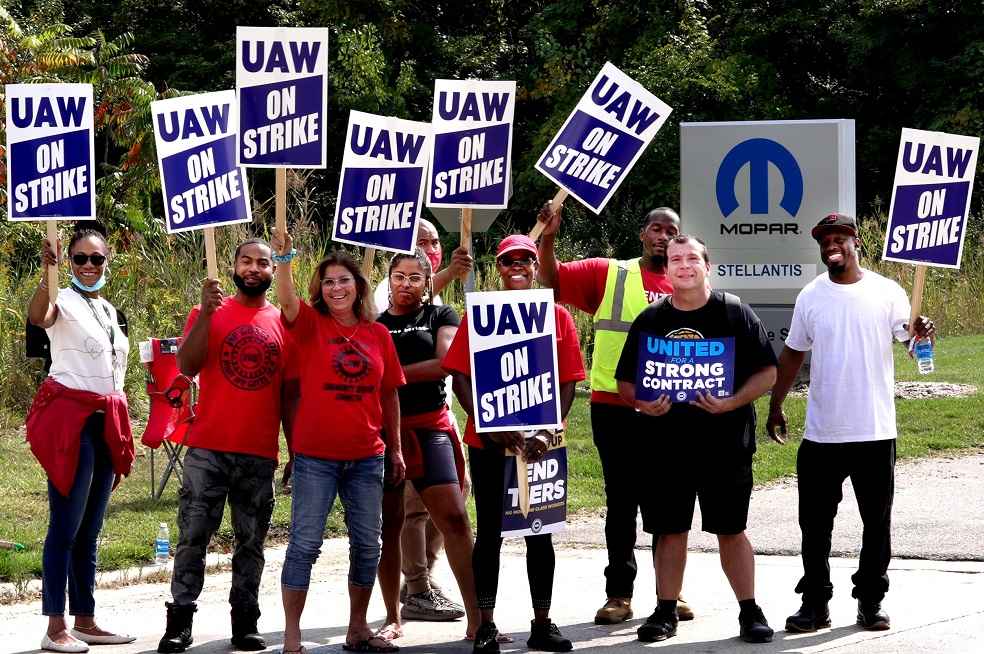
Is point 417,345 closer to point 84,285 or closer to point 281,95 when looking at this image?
point 281,95

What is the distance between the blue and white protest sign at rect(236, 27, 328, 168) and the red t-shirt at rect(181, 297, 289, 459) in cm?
88

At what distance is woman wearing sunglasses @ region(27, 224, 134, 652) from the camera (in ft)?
23.2

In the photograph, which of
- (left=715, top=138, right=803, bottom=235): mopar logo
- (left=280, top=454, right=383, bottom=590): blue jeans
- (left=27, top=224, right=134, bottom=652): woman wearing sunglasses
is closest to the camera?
(left=280, top=454, right=383, bottom=590): blue jeans

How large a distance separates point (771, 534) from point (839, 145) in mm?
6137

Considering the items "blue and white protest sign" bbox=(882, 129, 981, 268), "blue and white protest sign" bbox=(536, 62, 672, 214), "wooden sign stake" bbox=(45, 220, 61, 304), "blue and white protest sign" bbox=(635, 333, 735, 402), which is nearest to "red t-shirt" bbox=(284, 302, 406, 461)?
"wooden sign stake" bbox=(45, 220, 61, 304)

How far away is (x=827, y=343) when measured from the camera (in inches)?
294

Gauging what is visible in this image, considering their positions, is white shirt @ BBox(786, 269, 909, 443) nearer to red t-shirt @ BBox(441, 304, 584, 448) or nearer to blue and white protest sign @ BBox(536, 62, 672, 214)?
red t-shirt @ BBox(441, 304, 584, 448)

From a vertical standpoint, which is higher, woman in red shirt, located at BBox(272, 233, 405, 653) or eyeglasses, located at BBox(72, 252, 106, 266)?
eyeglasses, located at BBox(72, 252, 106, 266)

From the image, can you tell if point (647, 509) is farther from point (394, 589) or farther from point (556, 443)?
point (394, 589)

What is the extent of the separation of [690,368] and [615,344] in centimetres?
71

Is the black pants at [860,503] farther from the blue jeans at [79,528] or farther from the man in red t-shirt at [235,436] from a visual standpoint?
the blue jeans at [79,528]

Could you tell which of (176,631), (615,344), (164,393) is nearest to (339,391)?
(176,631)

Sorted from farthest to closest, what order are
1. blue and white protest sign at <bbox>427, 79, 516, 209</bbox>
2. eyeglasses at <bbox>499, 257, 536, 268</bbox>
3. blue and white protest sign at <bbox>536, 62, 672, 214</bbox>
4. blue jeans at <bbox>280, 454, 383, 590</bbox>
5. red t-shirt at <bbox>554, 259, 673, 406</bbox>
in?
1. blue and white protest sign at <bbox>536, 62, 672, 214</bbox>
2. blue and white protest sign at <bbox>427, 79, 516, 209</bbox>
3. red t-shirt at <bbox>554, 259, 673, 406</bbox>
4. eyeglasses at <bbox>499, 257, 536, 268</bbox>
5. blue jeans at <bbox>280, 454, 383, 590</bbox>

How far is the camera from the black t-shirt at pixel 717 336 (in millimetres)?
7184
